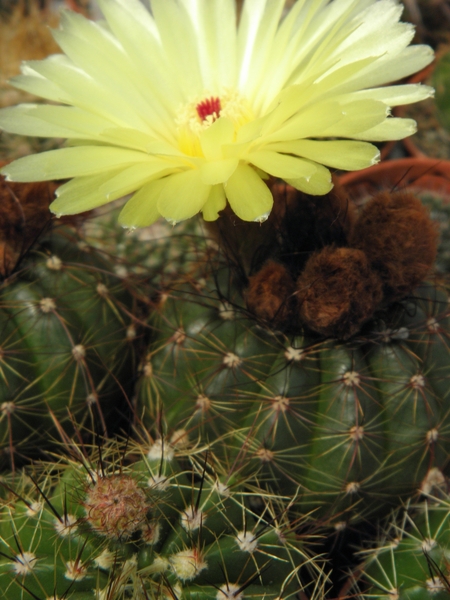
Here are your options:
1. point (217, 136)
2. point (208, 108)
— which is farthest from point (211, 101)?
point (217, 136)

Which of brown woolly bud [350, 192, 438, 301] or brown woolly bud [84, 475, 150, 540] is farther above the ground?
brown woolly bud [350, 192, 438, 301]

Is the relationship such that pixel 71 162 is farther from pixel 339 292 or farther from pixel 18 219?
pixel 339 292

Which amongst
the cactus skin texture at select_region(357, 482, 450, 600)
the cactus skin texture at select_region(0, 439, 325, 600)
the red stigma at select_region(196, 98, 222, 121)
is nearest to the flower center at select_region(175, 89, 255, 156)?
the red stigma at select_region(196, 98, 222, 121)

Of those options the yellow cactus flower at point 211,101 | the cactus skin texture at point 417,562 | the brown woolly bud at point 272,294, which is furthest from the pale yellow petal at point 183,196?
the cactus skin texture at point 417,562

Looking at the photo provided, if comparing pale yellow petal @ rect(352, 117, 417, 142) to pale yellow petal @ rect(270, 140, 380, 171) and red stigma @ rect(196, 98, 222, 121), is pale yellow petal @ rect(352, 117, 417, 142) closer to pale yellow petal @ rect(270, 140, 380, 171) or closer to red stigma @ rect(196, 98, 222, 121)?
pale yellow petal @ rect(270, 140, 380, 171)

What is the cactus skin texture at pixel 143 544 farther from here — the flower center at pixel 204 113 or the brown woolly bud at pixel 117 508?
the flower center at pixel 204 113

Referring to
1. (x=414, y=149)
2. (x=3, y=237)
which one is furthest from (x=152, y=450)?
(x=414, y=149)

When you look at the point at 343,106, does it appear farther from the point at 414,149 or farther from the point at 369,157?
the point at 414,149
